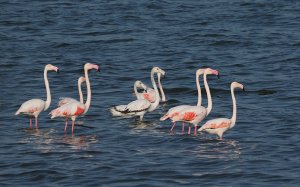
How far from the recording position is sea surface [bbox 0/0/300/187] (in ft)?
54.1

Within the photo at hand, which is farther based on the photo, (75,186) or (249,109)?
(249,109)

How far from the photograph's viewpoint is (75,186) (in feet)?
50.5

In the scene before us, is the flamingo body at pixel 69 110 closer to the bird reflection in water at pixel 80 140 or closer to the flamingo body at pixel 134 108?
Answer: the bird reflection in water at pixel 80 140

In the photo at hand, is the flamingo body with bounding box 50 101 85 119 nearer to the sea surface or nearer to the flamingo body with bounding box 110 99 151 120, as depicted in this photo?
the sea surface

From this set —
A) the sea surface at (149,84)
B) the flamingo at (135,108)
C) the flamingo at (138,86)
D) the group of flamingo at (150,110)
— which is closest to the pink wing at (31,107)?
the group of flamingo at (150,110)

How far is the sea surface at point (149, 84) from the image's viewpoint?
16500mm

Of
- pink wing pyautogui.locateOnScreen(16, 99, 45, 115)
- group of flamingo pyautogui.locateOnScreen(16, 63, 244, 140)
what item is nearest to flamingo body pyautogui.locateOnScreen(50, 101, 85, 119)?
group of flamingo pyautogui.locateOnScreen(16, 63, 244, 140)

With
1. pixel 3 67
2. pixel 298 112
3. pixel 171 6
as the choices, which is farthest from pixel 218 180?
pixel 171 6

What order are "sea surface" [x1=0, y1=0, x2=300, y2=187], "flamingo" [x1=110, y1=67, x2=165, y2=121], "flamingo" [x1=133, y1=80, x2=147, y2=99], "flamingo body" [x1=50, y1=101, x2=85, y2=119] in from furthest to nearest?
"flamingo" [x1=133, y1=80, x2=147, y2=99] < "flamingo" [x1=110, y1=67, x2=165, y2=121] < "flamingo body" [x1=50, y1=101, x2=85, y2=119] < "sea surface" [x1=0, y1=0, x2=300, y2=187]

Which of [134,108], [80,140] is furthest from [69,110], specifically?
[134,108]

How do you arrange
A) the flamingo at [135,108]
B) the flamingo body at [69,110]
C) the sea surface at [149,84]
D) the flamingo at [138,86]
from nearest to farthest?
the sea surface at [149,84] < the flamingo body at [69,110] < the flamingo at [135,108] < the flamingo at [138,86]

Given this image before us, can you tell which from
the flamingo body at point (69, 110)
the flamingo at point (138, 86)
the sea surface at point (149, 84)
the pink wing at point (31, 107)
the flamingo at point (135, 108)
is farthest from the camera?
the flamingo at point (138, 86)

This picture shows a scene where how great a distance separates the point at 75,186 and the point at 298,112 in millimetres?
8045

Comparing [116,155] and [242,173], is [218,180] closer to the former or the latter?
[242,173]
